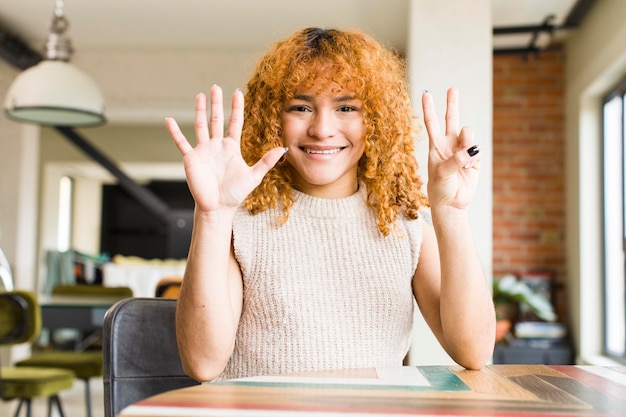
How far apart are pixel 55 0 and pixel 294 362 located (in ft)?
13.9

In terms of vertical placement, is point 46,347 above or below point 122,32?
below

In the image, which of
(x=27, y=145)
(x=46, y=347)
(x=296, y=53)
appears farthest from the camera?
(x=46, y=347)

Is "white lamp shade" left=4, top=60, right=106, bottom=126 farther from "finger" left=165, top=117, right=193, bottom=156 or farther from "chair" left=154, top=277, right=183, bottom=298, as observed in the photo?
"finger" left=165, top=117, right=193, bottom=156

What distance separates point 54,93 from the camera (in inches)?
153

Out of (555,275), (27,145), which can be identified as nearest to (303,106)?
(555,275)

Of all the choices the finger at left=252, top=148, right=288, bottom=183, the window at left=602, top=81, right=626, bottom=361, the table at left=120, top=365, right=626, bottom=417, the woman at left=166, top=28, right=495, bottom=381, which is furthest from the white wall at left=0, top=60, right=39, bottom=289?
the table at left=120, top=365, right=626, bottom=417

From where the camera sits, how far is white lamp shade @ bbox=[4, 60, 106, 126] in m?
3.88

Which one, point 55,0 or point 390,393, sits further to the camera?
point 55,0

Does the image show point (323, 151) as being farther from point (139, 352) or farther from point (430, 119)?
point (139, 352)

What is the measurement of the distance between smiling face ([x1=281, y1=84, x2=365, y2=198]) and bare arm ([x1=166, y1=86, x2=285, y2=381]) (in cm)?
21

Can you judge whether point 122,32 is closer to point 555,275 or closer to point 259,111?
point 555,275

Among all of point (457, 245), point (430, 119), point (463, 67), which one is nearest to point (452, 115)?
point (430, 119)

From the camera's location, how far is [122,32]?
5.65 metres

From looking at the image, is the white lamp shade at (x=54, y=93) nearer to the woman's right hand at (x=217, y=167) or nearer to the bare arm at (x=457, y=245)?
the woman's right hand at (x=217, y=167)
